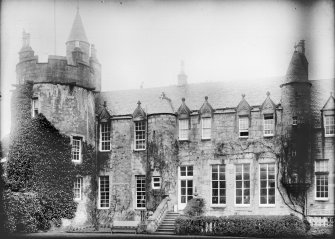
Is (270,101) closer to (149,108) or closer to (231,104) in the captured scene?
(231,104)

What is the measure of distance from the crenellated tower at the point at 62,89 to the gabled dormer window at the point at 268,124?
39.3 feet

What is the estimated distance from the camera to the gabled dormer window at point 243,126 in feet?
118

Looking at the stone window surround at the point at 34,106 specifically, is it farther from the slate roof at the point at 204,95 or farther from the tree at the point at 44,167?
the slate roof at the point at 204,95

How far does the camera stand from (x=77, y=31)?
141 ft

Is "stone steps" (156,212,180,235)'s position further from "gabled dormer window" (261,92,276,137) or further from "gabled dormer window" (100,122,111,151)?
"gabled dormer window" (261,92,276,137)

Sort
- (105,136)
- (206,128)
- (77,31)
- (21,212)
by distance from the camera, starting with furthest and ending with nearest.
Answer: (77,31) → (105,136) → (206,128) → (21,212)

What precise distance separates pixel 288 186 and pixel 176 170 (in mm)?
7495

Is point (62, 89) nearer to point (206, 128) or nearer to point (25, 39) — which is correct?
point (25, 39)

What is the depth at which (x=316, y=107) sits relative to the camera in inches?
1371

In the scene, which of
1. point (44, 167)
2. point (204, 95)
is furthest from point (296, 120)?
point (44, 167)

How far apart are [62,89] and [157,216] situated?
10610 mm

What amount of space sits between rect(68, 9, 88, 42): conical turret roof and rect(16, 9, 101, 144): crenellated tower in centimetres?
427

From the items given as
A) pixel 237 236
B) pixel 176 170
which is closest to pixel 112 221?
pixel 176 170

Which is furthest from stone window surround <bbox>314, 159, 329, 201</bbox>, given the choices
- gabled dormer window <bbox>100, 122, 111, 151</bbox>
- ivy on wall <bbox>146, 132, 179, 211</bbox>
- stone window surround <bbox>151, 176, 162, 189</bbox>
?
gabled dormer window <bbox>100, 122, 111, 151</bbox>
